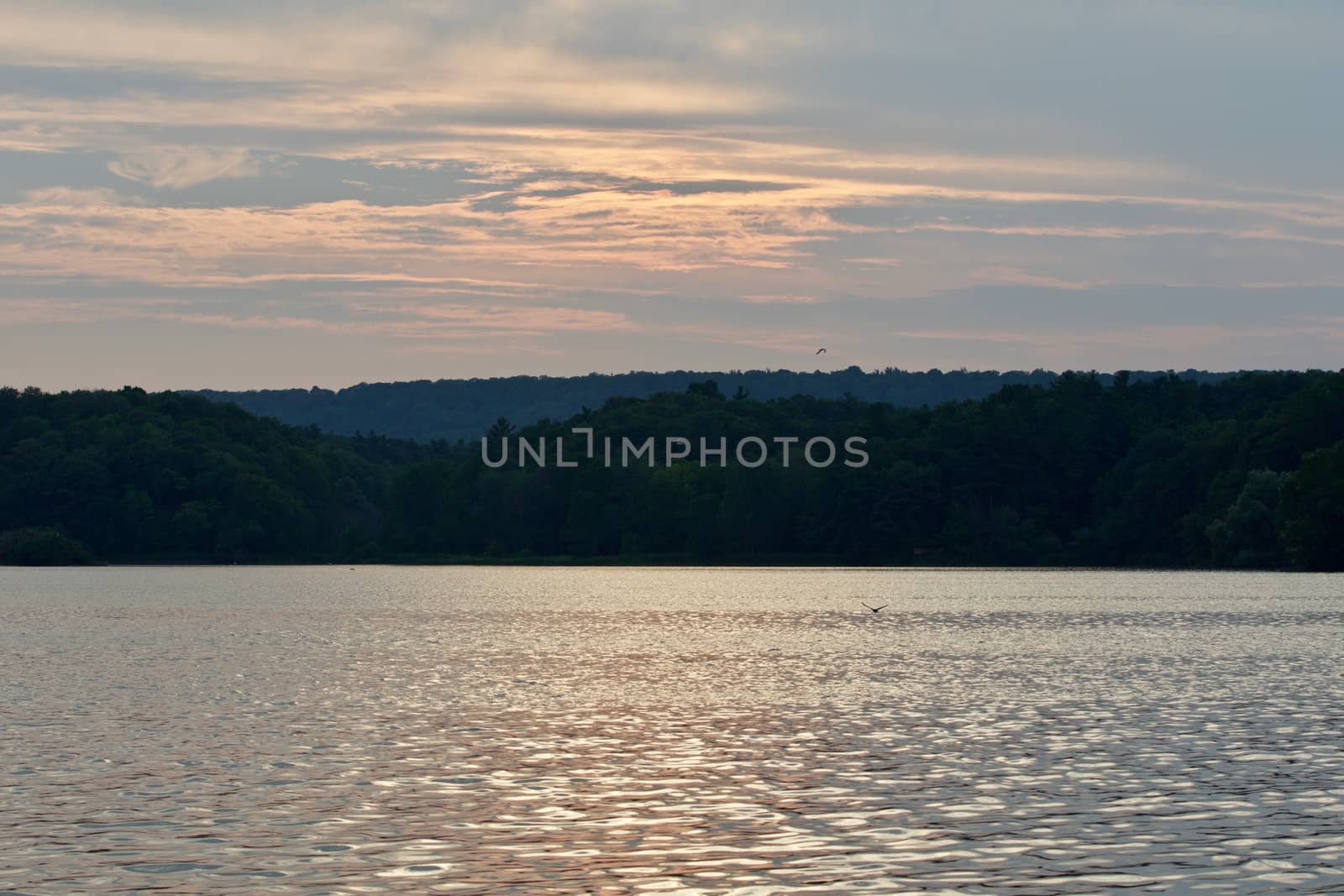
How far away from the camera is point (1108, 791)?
1098 inches

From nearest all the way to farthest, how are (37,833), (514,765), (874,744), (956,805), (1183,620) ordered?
(37,833) < (956,805) < (514,765) < (874,744) < (1183,620)

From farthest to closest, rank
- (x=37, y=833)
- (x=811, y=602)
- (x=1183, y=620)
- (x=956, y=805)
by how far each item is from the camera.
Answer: (x=811, y=602) → (x=1183, y=620) → (x=956, y=805) → (x=37, y=833)

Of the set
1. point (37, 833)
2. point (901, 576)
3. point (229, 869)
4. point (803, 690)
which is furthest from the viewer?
point (901, 576)

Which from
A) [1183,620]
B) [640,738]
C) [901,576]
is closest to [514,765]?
[640,738]

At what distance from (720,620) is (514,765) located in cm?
6067

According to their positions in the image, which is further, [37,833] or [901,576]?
[901,576]

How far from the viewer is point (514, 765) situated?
31625 mm

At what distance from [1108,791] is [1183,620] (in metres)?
58.7

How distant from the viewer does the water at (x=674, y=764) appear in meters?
22.1

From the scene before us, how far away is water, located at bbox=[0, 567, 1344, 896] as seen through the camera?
72.6ft

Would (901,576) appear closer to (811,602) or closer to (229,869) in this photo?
(811,602)

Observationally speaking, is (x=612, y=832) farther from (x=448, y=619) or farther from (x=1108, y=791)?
(x=448, y=619)

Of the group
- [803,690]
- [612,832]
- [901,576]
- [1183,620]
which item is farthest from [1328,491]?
[612,832]

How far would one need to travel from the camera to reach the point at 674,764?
3206cm
